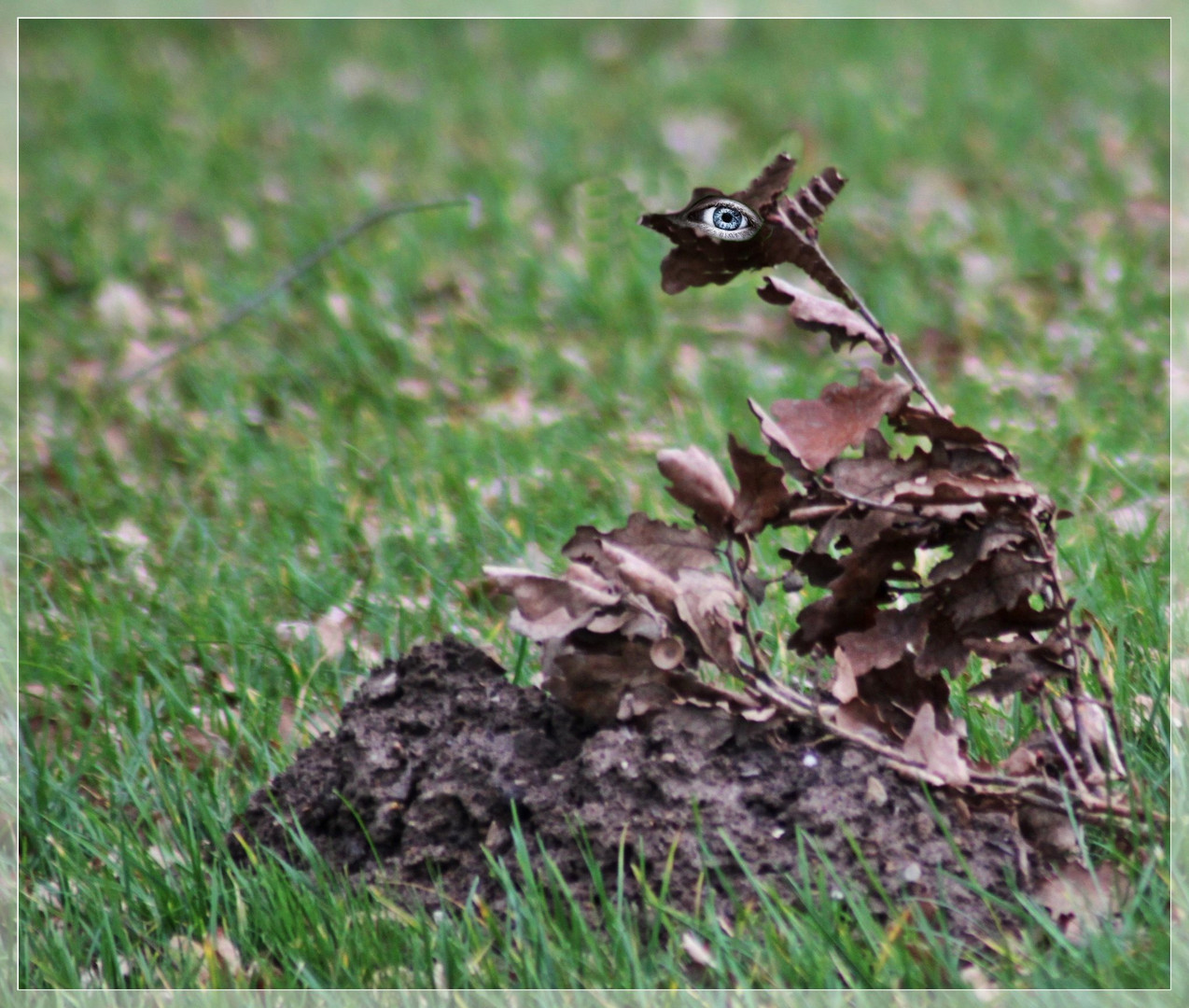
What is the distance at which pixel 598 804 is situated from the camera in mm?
1877

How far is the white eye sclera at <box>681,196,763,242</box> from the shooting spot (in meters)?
1.93

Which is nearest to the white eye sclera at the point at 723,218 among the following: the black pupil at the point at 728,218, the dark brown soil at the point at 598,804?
the black pupil at the point at 728,218

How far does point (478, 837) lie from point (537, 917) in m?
0.20

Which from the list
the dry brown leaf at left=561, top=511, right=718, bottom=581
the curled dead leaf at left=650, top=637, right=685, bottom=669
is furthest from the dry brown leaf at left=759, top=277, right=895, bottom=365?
the curled dead leaf at left=650, top=637, right=685, bottom=669

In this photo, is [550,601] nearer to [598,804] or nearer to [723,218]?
[598,804]

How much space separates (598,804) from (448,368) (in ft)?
8.72

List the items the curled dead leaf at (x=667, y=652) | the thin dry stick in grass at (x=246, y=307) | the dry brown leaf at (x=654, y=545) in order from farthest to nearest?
the thin dry stick in grass at (x=246, y=307) → the dry brown leaf at (x=654, y=545) → the curled dead leaf at (x=667, y=652)

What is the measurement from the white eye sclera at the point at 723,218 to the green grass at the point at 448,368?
102mm

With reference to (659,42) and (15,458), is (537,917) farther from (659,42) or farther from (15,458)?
(659,42)

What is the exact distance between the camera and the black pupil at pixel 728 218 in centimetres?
194

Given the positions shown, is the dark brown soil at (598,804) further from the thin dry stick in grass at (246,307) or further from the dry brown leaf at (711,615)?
the thin dry stick in grass at (246,307)

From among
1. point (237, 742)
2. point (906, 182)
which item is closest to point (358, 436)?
point (237, 742)

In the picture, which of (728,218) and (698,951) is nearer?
(698,951)

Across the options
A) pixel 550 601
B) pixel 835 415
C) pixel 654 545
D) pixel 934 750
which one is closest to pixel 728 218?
pixel 835 415
